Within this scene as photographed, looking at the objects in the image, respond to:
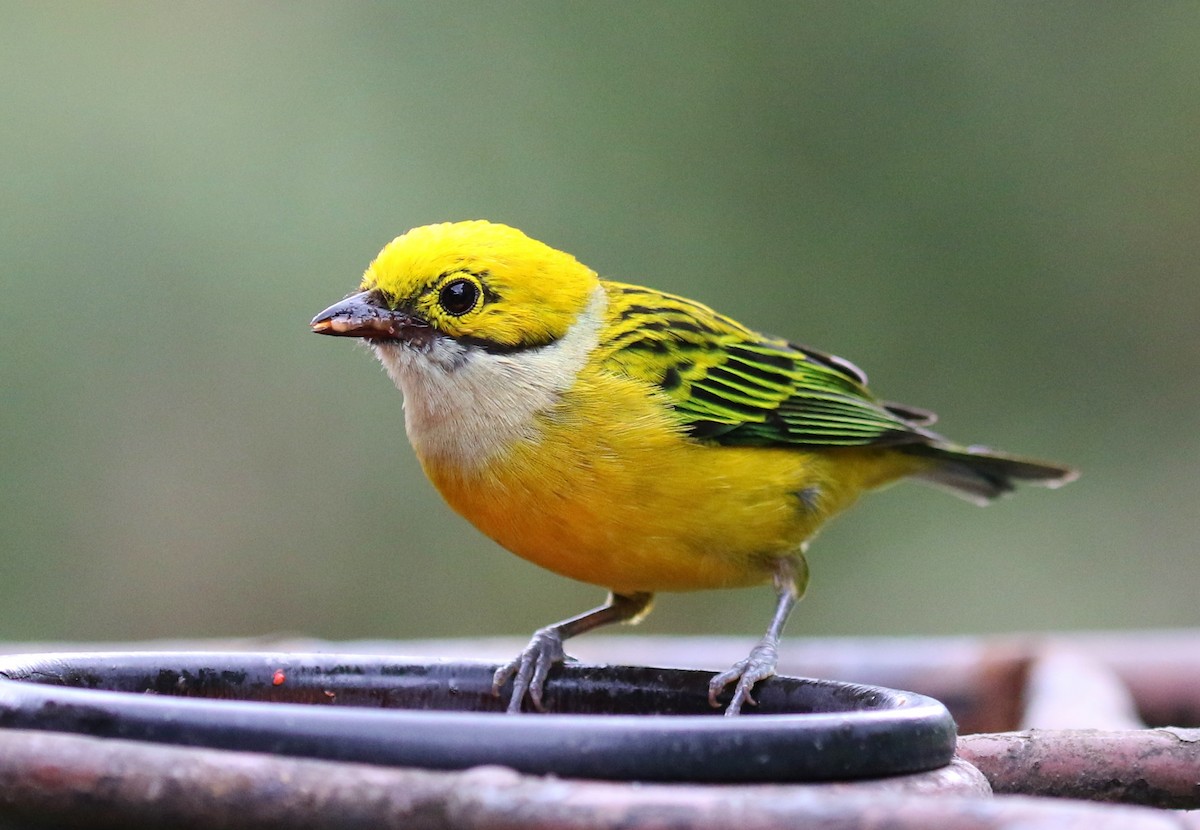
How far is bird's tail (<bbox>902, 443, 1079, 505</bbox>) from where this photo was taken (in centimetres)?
536

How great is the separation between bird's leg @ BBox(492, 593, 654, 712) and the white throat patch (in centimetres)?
51

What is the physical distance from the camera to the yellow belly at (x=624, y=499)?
12.3 feet

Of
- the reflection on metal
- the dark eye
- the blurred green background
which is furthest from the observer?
the blurred green background

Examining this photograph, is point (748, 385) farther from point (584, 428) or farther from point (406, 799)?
point (406, 799)

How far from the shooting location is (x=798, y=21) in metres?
10.6

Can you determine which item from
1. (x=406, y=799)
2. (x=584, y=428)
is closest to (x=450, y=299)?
(x=584, y=428)

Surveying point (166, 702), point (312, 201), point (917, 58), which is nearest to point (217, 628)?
point (312, 201)

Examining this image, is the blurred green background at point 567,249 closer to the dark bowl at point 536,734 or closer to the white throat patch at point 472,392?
the white throat patch at point 472,392

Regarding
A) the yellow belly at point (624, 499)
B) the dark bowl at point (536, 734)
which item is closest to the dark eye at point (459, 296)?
the yellow belly at point (624, 499)

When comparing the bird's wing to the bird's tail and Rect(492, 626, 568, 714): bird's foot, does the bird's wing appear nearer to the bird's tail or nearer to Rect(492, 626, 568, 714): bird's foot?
the bird's tail

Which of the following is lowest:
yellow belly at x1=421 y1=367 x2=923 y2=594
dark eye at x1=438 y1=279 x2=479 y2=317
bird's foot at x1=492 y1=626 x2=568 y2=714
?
bird's foot at x1=492 y1=626 x2=568 y2=714

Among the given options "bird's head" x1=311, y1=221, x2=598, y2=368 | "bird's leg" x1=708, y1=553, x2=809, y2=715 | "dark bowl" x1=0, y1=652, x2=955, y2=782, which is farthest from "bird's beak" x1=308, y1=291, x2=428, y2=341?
"dark bowl" x1=0, y1=652, x2=955, y2=782

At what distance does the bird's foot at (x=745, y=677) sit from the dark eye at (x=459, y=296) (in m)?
1.18

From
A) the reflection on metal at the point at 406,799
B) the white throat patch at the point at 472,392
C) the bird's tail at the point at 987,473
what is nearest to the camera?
the reflection on metal at the point at 406,799
